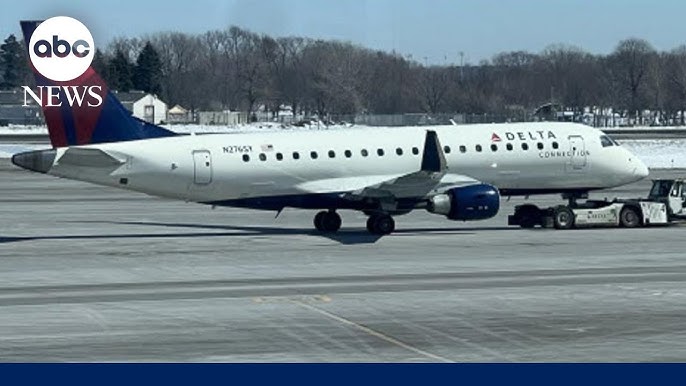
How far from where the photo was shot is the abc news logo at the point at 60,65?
36.6 m

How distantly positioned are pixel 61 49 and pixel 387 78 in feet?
262

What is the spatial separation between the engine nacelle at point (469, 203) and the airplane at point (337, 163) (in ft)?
0.10

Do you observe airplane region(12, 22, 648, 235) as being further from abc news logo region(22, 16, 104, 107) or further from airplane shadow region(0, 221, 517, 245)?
airplane shadow region(0, 221, 517, 245)

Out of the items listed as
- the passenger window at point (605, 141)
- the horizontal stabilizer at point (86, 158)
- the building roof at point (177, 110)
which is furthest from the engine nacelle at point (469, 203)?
the building roof at point (177, 110)

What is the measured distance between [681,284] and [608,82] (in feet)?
408

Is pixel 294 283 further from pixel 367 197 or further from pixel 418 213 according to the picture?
pixel 418 213

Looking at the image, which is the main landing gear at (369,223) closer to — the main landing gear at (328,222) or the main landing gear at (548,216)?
the main landing gear at (328,222)

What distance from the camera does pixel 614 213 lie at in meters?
40.6

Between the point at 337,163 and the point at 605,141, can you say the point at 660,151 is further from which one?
the point at 337,163

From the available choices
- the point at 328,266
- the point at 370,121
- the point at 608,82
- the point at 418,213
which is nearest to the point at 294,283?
the point at 328,266

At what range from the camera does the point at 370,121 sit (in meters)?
117

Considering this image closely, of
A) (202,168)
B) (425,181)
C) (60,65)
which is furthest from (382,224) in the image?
(60,65)

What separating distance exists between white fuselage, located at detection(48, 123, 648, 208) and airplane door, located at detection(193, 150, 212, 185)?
0.03m

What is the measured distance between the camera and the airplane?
120 feet
